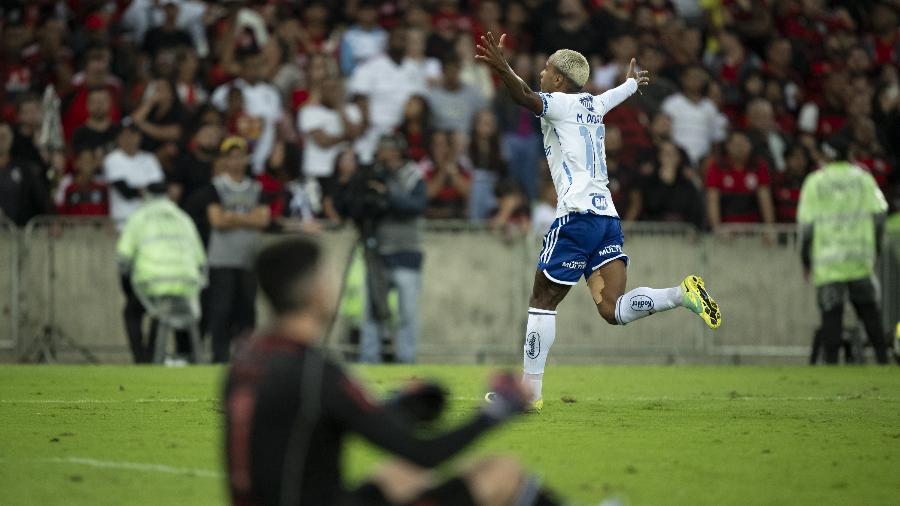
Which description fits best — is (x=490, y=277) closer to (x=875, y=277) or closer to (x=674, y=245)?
(x=674, y=245)

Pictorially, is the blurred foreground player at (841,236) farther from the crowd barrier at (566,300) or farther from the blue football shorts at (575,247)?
the blue football shorts at (575,247)

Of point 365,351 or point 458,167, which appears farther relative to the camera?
point 458,167

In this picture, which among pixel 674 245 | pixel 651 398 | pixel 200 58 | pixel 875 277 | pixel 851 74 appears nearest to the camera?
pixel 651 398

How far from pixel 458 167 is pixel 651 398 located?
8.19 metres

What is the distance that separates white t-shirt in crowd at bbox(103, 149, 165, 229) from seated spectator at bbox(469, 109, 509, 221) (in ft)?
13.9

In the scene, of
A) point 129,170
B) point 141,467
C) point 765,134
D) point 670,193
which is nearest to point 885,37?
point 765,134

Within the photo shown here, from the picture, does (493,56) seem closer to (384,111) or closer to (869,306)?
(869,306)

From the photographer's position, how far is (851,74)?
2525 centimetres

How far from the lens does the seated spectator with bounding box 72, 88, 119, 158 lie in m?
20.8

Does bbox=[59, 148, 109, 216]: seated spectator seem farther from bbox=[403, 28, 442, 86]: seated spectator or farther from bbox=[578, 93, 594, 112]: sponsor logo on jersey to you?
bbox=[578, 93, 594, 112]: sponsor logo on jersey

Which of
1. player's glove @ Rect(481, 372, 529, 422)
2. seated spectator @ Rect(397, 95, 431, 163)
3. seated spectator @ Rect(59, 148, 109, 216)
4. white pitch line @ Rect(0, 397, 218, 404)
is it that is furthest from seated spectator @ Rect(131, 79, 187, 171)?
player's glove @ Rect(481, 372, 529, 422)

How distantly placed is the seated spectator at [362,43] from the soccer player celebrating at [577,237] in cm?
1099

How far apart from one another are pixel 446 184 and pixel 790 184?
4930 millimetres

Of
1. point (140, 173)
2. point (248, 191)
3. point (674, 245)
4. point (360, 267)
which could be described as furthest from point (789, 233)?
point (140, 173)
